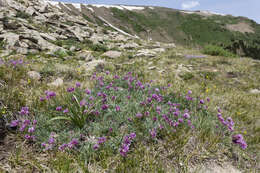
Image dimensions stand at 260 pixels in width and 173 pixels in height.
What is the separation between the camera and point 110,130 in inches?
80.0

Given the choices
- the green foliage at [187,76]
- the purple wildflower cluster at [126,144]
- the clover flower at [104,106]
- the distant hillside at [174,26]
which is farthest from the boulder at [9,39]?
the distant hillside at [174,26]

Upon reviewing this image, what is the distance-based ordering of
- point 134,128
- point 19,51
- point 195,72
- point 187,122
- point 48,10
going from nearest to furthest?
point 134,128 < point 187,122 < point 195,72 < point 19,51 < point 48,10

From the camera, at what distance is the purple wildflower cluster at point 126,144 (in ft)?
5.67

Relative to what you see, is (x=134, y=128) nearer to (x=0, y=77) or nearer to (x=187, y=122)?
(x=187, y=122)

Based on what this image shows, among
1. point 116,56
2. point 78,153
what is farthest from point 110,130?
point 116,56

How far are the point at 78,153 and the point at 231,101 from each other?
3875 mm

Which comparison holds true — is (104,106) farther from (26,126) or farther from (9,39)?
(9,39)

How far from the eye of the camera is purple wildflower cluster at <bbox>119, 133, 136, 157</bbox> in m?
1.73

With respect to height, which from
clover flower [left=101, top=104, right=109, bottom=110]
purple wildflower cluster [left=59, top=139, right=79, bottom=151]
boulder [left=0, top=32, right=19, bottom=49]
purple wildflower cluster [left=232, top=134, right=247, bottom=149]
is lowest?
purple wildflower cluster [left=59, top=139, right=79, bottom=151]

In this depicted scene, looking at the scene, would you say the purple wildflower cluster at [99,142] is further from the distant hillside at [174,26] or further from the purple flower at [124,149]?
the distant hillside at [174,26]

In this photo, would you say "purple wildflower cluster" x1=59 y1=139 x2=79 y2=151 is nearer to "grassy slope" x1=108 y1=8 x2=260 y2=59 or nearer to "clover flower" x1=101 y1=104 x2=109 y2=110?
"clover flower" x1=101 y1=104 x2=109 y2=110

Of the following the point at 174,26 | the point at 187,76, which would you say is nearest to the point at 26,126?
the point at 187,76

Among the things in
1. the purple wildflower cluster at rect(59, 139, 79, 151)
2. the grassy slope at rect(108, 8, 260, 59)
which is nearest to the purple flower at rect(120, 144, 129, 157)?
the purple wildflower cluster at rect(59, 139, 79, 151)

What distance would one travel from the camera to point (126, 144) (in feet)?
6.03
